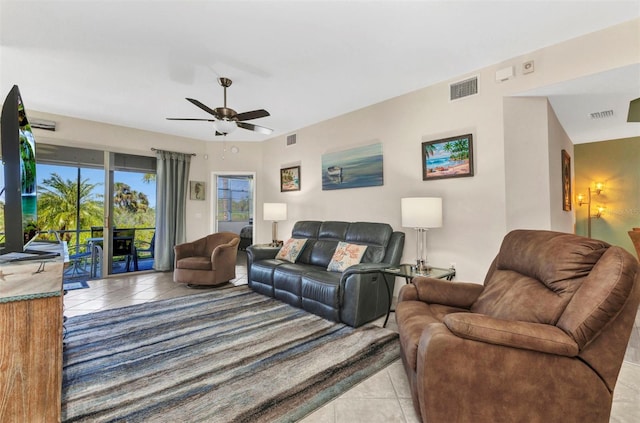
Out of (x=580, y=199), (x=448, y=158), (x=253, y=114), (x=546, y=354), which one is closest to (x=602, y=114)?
(x=448, y=158)

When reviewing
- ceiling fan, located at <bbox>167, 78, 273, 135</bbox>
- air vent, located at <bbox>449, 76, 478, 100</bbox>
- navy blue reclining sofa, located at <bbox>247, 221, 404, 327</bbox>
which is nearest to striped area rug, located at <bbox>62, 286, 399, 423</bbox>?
navy blue reclining sofa, located at <bbox>247, 221, 404, 327</bbox>

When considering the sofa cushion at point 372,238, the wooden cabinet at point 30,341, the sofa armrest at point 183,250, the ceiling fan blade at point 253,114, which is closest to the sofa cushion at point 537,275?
the sofa cushion at point 372,238

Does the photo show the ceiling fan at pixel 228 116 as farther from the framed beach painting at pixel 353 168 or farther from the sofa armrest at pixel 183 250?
the sofa armrest at pixel 183 250

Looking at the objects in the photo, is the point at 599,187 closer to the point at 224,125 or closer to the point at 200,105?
the point at 224,125

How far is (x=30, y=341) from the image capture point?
118cm

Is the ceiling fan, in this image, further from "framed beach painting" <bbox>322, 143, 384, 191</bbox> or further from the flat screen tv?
the flat screen tv

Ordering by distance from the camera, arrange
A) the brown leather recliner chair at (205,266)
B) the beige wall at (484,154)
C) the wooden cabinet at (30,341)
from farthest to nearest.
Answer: the brown leather recliner chair at (205,266) → the beige wall at (484,154) → the wooden cabinet at (30,341)

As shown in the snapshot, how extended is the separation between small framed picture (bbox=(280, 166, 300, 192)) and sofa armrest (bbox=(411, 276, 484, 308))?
3318 millimetres

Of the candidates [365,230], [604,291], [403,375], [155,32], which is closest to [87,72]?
[155,32]

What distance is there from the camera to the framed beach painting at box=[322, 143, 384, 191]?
396 cm

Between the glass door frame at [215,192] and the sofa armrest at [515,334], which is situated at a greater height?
the glass door frame at [215,192]

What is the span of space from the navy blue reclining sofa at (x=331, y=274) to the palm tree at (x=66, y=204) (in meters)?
3.00

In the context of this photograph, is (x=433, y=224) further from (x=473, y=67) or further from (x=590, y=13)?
(x=590, y=13)

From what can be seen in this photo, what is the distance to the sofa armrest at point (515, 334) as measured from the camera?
1246 millimetres
